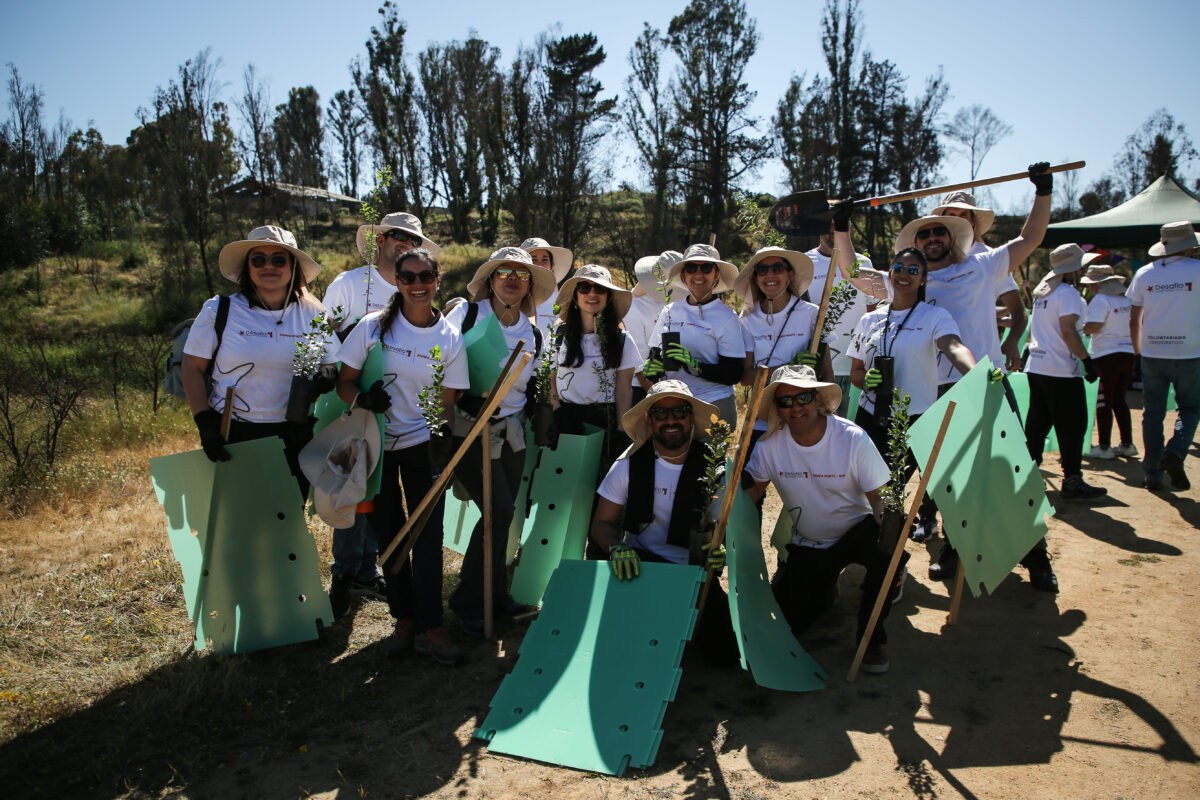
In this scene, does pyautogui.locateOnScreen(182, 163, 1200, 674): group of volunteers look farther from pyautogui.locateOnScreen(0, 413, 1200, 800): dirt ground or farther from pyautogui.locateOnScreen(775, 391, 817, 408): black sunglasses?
pyautogui.locateOnScreen(0, 413, 1200, 800): dirt ground

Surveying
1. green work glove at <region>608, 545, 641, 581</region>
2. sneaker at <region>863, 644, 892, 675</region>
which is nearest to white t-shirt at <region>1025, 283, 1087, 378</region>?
sneaker at <region>863, 644, 892, 675</region>

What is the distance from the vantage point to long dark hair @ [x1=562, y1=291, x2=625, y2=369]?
482cm

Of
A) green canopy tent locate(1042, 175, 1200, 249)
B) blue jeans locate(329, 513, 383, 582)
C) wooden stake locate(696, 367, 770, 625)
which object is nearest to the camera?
wooden stake locate(696, 367, 770, 625)

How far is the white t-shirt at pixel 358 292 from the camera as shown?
201 inches

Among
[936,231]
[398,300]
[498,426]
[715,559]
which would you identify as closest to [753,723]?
[715,559]

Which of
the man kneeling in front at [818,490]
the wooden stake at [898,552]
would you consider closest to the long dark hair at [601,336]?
the man kneeling in front at [818,490]

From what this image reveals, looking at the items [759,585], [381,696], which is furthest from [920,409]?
[381,696]

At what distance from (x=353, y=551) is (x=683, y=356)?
2.28 m

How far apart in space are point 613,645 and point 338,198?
128ft

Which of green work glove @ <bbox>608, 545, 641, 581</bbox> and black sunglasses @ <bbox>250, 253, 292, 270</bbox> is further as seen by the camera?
black sunglasses @ <bbox>250, 253, 292, 270</bbox>

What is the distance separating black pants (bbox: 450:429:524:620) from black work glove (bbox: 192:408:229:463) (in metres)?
1.14

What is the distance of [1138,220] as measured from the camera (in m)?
15.5

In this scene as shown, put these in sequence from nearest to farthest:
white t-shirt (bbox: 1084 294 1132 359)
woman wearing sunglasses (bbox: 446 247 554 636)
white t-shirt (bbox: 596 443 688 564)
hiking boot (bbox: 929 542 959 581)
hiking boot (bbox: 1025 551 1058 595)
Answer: white t-shirt (bbox: 596 443 688 564) < woman wearing sunglasses (bbox: 446 247 554 636) < hiking boot (bbox: 1025 551 1058 595) < hiking boot (bbox: 929 542 959 581) < white t-shirt (bbox: 1084 294 1132 359)

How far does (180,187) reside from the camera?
21.6m
